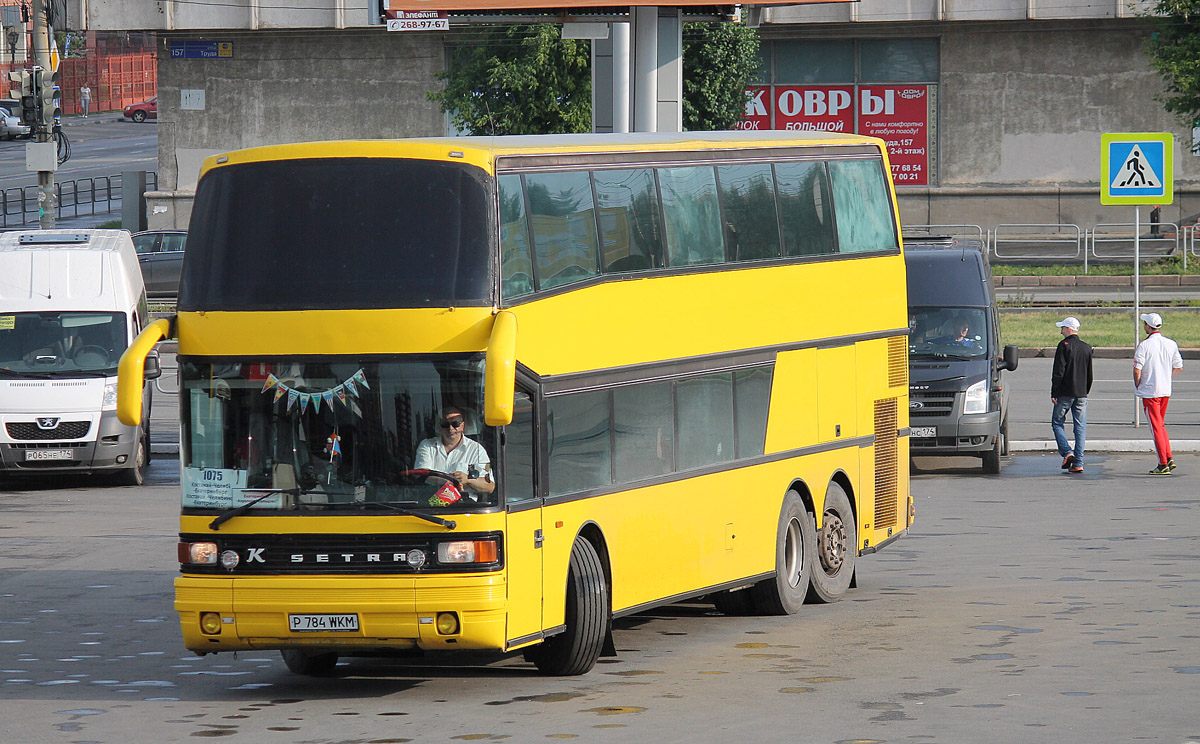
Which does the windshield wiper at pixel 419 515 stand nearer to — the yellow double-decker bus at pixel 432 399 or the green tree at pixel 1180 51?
the yellow double-decker bus at pixel 432 399

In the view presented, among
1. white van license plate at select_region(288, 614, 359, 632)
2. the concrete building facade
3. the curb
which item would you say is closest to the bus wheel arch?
white van license plate at select_region(288, 614, 359, 632)

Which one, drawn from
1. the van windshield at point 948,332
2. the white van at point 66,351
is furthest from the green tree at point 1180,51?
the white van at point 66,351

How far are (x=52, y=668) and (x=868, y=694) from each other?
4.89 m

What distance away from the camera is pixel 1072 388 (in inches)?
786

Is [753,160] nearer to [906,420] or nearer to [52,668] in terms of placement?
[906,420]

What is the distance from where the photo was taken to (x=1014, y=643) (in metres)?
10.8

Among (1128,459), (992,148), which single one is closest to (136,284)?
(1128,459)

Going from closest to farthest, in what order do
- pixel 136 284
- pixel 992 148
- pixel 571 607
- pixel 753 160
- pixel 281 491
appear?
pixel 281 491 < pixel 571 607 < pixel 753 160 < pixel 136 284 < pixel 992 148

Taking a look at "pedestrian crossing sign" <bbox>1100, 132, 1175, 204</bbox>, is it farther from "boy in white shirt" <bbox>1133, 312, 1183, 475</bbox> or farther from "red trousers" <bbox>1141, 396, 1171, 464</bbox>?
"red trousers" <bbox>1141, 396, 1171, 464</bbox>

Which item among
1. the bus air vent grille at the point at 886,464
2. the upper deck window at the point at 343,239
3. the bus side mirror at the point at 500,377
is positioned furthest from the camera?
the bus air vent grille at the point at 886,464

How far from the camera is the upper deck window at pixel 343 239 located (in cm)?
942

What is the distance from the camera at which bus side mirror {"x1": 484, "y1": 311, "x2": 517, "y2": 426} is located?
8.84 metres

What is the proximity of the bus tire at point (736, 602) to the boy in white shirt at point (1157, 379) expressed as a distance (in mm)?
8568

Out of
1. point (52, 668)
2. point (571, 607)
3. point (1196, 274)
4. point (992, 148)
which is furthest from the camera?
point (992, 148)
